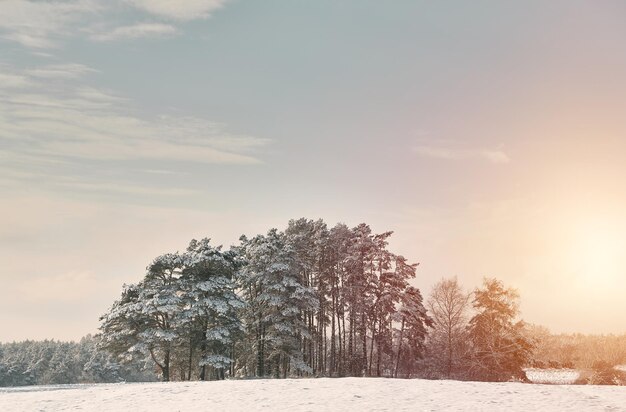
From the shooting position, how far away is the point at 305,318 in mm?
63688

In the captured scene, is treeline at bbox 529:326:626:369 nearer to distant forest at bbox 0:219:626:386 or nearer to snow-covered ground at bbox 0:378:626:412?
distant forest at bbox 0:219:626:386

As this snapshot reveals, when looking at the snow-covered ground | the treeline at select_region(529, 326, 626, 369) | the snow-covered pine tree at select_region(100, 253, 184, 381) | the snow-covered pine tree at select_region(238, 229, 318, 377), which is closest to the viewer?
the snow-covered ground

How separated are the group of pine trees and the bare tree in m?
0.13

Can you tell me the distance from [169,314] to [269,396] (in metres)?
27.8

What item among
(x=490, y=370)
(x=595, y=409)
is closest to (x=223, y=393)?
(x=595, y=409)

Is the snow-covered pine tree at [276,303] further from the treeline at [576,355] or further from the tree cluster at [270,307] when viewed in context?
the treeline at [576,355]

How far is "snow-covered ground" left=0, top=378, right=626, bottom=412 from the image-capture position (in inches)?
1037

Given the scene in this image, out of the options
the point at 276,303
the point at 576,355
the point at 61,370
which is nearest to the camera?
the point at 276,303

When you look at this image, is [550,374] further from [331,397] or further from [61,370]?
[61,370]

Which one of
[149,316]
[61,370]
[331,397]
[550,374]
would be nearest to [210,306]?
[149,316]

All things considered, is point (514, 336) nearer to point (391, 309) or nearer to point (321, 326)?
point (391, 309)

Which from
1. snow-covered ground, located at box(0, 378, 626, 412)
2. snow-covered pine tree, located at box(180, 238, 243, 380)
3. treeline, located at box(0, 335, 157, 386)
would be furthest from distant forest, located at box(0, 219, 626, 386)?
treeline, located at box(0, 335, 157, 386)

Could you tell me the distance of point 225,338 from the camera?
5228cm

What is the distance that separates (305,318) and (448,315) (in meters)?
20.0
